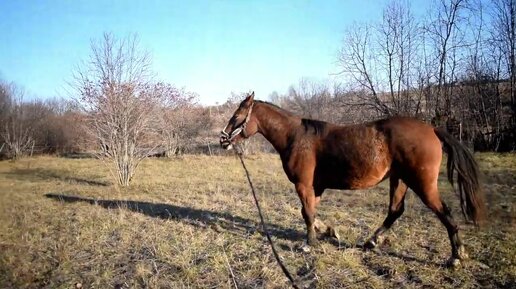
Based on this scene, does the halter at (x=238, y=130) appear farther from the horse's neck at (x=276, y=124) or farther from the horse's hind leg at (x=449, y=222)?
the horse's hind leg at (x=449, y=222)

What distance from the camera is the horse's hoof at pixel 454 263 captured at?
4230 millimetres

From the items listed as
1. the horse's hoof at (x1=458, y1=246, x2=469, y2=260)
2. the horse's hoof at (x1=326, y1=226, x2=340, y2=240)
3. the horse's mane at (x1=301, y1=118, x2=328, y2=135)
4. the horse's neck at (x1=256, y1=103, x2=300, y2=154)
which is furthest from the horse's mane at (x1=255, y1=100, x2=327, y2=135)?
the horse's hoof at (x1=458, y1=246, x2=469, y2=260)

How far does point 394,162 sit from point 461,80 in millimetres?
17992

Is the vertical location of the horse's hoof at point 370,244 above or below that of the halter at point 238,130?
below

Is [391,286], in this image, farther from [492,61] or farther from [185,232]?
[492,61]

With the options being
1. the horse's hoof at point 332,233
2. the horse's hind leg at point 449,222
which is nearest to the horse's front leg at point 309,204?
the horse's hoof at point 332,233

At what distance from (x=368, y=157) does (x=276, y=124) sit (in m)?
1.51

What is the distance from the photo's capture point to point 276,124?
18.4ft

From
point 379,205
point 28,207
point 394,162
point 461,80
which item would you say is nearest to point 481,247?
point 394,162

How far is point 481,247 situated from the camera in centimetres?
487

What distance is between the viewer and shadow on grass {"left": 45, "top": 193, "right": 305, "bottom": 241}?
20.4 ft

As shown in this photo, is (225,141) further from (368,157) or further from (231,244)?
(368,157)

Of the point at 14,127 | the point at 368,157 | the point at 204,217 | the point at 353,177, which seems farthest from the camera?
the point at 14,127

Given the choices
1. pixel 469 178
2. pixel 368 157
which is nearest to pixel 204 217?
pixel 368 157
